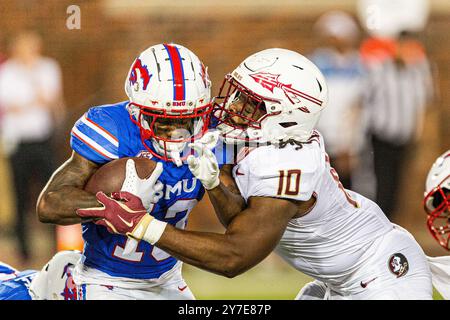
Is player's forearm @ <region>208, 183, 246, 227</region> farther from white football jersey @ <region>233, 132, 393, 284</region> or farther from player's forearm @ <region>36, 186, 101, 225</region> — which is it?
player's forearm @ <region>36, 186, 101, 225</region>

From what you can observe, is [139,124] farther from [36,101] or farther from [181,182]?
[36,101]

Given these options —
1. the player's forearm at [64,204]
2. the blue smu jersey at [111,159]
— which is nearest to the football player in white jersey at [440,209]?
the blue smu jersey at [111,159]

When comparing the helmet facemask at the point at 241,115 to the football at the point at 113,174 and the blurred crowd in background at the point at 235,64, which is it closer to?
the football at the point at 113,174

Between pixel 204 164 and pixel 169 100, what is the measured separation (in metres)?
0.38

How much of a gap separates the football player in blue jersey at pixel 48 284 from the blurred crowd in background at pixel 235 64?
3.91m

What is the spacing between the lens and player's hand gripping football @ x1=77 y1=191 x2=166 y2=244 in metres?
3.93

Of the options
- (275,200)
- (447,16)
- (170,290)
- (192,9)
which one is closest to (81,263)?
(170,290)

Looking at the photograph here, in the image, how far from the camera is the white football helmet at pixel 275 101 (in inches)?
169

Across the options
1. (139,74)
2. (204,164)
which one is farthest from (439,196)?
(139,74)

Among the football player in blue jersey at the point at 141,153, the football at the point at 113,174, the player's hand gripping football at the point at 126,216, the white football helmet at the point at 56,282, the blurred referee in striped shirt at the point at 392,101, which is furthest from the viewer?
the blurred referee in striped shirt at the point at 392,101

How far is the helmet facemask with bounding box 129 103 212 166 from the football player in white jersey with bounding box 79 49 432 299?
15 cm

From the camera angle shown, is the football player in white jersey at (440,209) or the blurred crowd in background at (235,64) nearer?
the football player in white jersey at (440,209)

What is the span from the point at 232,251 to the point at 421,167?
5.87 metres

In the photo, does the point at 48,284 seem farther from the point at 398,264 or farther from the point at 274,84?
the point at 398,264
